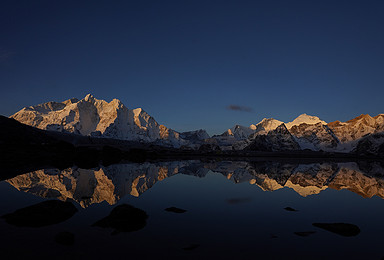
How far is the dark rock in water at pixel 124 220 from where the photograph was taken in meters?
13.6

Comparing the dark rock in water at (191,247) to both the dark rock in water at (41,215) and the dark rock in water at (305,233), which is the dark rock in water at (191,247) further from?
the dark rock in water at (41,215)

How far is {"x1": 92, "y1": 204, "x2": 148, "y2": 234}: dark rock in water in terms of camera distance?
44.6 ft

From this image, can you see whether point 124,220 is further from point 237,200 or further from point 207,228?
point 237,200

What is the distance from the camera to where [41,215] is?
14781 mm

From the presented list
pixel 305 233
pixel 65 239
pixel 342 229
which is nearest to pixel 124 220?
pixel 65 239

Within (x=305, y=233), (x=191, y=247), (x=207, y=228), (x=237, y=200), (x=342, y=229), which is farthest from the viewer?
(x=237, y=200)

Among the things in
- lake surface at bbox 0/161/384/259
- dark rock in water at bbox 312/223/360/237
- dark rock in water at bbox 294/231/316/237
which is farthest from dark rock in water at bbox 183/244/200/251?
dark rock in water at bbox 312/223/360/237

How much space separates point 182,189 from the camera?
28.5 metres

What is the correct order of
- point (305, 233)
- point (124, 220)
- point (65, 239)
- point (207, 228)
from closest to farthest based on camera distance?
1. point (65, 239)
2. point (305, 233)
3. point (207, 228)
4. point (124, 220)

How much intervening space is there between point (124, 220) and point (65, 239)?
3.77m

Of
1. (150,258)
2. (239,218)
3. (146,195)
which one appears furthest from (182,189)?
(150,258)

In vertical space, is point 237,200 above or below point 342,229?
below

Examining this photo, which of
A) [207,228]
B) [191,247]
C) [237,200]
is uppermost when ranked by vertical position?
[191,247]

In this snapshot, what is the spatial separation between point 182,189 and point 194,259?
736 inches
